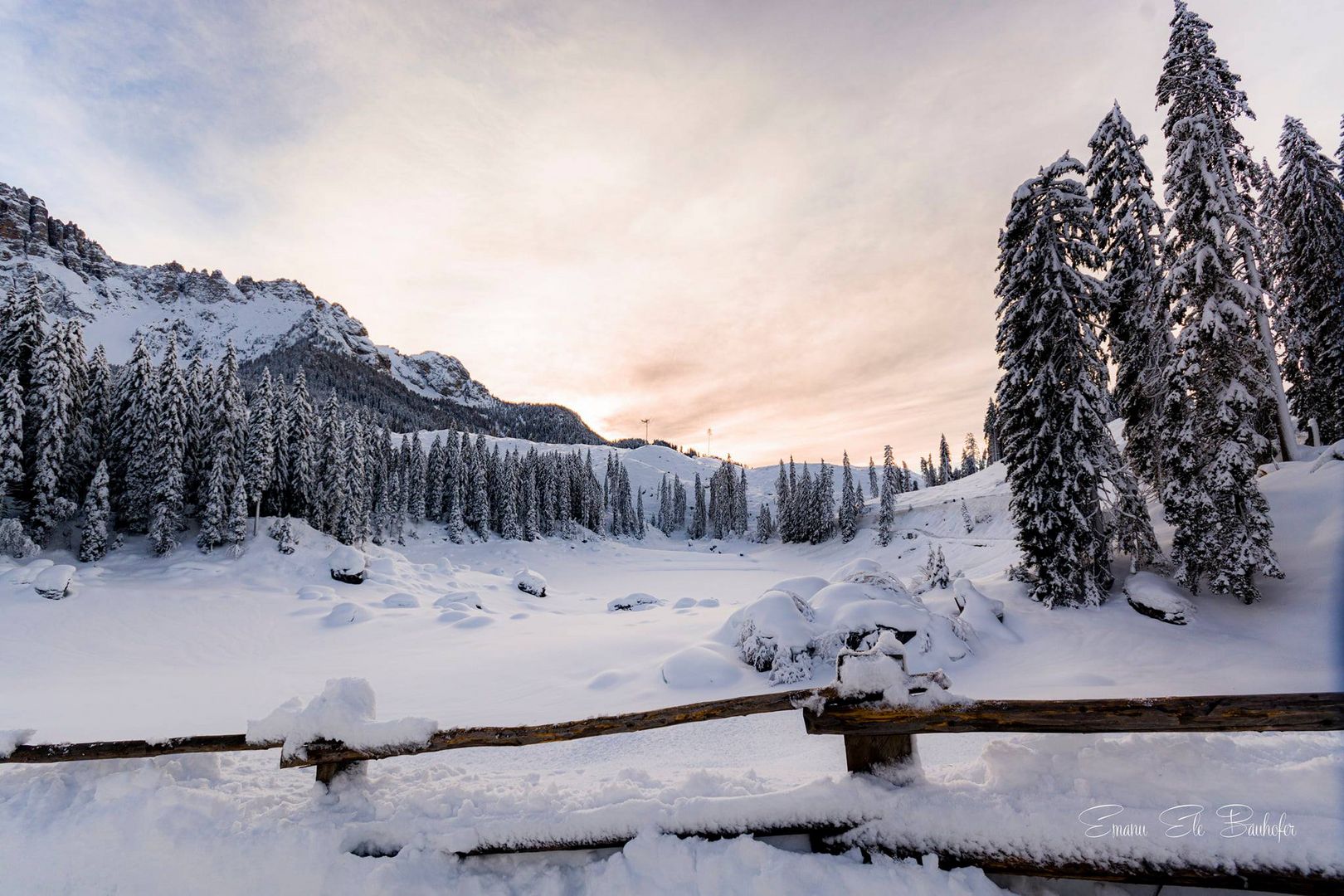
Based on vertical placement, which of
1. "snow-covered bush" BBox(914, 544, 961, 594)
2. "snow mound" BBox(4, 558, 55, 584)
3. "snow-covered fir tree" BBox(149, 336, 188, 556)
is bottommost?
"snow-covered bush" BBox(914, 544, 961, 594)

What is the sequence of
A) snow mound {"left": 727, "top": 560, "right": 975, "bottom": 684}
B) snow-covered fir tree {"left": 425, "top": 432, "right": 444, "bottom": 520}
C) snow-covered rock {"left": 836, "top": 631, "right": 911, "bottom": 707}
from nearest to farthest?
snow-covered rock {"left": 836, "top": 631, "right": 911, "bottom": 707}
snow mound {"left": 727, "top": 560, "right": 975, "bottom": 684}
snow-covered fir tree {"left": 425, "top": 432, "right": 444, "bottom": 520}

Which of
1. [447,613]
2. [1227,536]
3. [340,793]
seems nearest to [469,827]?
[340,793]

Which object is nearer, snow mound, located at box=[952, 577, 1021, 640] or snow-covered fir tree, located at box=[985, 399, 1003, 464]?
snow mound, located at box=[952, 577, 1021, 640]

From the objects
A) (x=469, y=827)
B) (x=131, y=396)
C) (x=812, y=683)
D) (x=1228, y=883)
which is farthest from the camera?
(x=131, y=396)

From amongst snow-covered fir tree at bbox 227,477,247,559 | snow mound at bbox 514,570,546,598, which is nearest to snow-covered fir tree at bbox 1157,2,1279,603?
snow mound at bbox 514,570,546,598

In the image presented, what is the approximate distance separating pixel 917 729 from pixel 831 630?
11095 millimetres

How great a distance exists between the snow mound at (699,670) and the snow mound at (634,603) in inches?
755

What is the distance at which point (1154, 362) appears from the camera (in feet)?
55.6

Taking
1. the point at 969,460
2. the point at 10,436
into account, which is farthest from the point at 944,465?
the point at 10,436

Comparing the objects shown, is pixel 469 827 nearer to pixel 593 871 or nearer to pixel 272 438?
pixel 593 871

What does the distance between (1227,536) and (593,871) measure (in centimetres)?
1942

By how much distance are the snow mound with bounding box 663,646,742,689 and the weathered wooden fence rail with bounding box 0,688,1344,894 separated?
347 inches

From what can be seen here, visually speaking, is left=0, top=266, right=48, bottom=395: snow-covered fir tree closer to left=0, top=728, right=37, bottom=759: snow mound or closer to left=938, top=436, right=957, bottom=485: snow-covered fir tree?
left=0, top=728, right=37, bottom=759: snow mound

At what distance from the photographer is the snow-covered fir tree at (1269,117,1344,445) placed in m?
22.1
